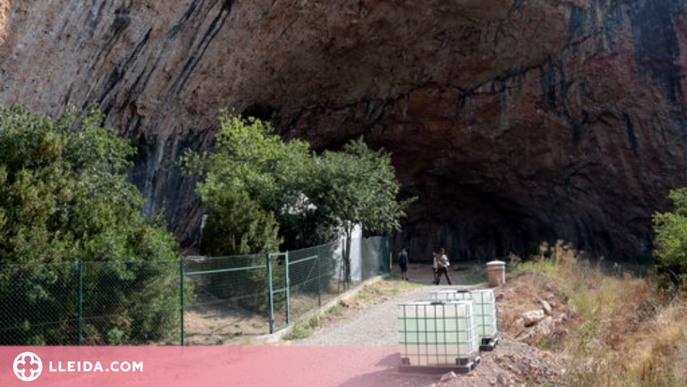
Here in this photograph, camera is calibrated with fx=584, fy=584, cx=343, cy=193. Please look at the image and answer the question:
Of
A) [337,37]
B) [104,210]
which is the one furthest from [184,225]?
[104,210]

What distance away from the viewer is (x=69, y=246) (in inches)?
395

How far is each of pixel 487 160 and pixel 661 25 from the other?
37.7 ft

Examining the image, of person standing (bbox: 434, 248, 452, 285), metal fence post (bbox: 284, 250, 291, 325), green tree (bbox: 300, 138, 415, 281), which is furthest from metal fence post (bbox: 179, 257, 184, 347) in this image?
person standing (bbox: 434, 248, 452, 285)

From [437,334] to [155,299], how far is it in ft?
16.7

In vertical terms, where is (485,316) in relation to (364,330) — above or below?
above

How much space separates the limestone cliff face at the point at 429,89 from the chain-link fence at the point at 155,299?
6.87m

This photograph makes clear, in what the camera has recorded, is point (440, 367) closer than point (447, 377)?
No

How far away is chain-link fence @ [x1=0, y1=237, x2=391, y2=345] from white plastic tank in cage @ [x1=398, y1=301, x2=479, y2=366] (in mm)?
4136

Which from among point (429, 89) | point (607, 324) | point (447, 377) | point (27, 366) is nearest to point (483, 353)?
point (447, 377)

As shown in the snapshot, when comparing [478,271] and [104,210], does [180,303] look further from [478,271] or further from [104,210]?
[478,271]

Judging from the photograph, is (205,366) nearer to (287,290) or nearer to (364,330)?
(287,290)

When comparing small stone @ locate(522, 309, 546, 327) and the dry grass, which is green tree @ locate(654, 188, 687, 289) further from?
small stone @ locate(522, 309, 546, 327)

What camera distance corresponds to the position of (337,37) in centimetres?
2606

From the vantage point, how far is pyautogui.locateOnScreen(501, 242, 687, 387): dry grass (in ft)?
29.5
